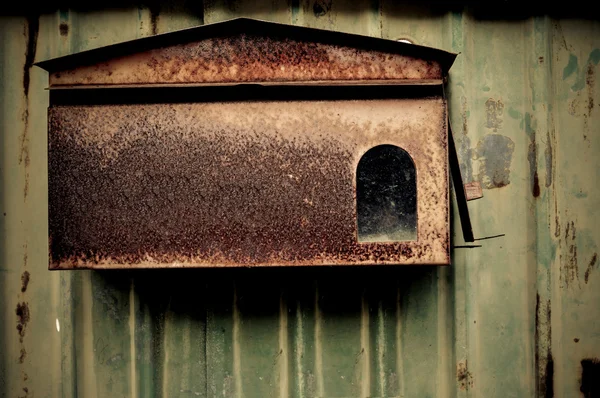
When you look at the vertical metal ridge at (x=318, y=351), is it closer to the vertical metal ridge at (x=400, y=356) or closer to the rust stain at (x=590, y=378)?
the vertical metal ridge at (x=400, y=356)

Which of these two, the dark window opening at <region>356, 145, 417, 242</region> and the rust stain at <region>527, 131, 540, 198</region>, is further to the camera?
the rust stain at <region>527, 131, 540, 198</region>

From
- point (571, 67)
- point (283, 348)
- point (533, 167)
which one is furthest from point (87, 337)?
point (571, 67)

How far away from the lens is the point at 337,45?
3.27ft

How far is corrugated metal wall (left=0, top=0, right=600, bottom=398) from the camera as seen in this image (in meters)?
1.29

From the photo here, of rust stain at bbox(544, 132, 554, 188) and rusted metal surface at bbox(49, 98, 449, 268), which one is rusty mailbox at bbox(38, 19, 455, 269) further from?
rust stain at bbox(544, 132, 554, 188)

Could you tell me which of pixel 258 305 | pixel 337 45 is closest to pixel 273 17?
pixel 337 45

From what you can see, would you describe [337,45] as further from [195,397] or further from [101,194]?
[195,397]

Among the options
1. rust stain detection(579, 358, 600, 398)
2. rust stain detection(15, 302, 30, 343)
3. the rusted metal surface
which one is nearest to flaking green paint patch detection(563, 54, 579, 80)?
the rusted metal surface

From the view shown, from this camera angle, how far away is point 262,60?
998mm

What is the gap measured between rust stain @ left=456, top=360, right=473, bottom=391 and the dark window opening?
57cm

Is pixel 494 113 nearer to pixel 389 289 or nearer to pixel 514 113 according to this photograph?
pixel 514 113

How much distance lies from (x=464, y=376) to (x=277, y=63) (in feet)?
3.58

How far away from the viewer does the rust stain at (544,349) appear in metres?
1.29

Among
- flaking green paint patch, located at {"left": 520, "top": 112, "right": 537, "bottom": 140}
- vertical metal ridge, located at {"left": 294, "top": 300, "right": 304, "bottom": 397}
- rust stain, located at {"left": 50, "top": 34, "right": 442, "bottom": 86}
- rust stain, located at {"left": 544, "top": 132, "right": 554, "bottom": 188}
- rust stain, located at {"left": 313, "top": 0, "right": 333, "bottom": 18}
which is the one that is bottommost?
vertical metal ridge, located at {"left": 294, "top": 300, "right": 304, "bottom": 397}
